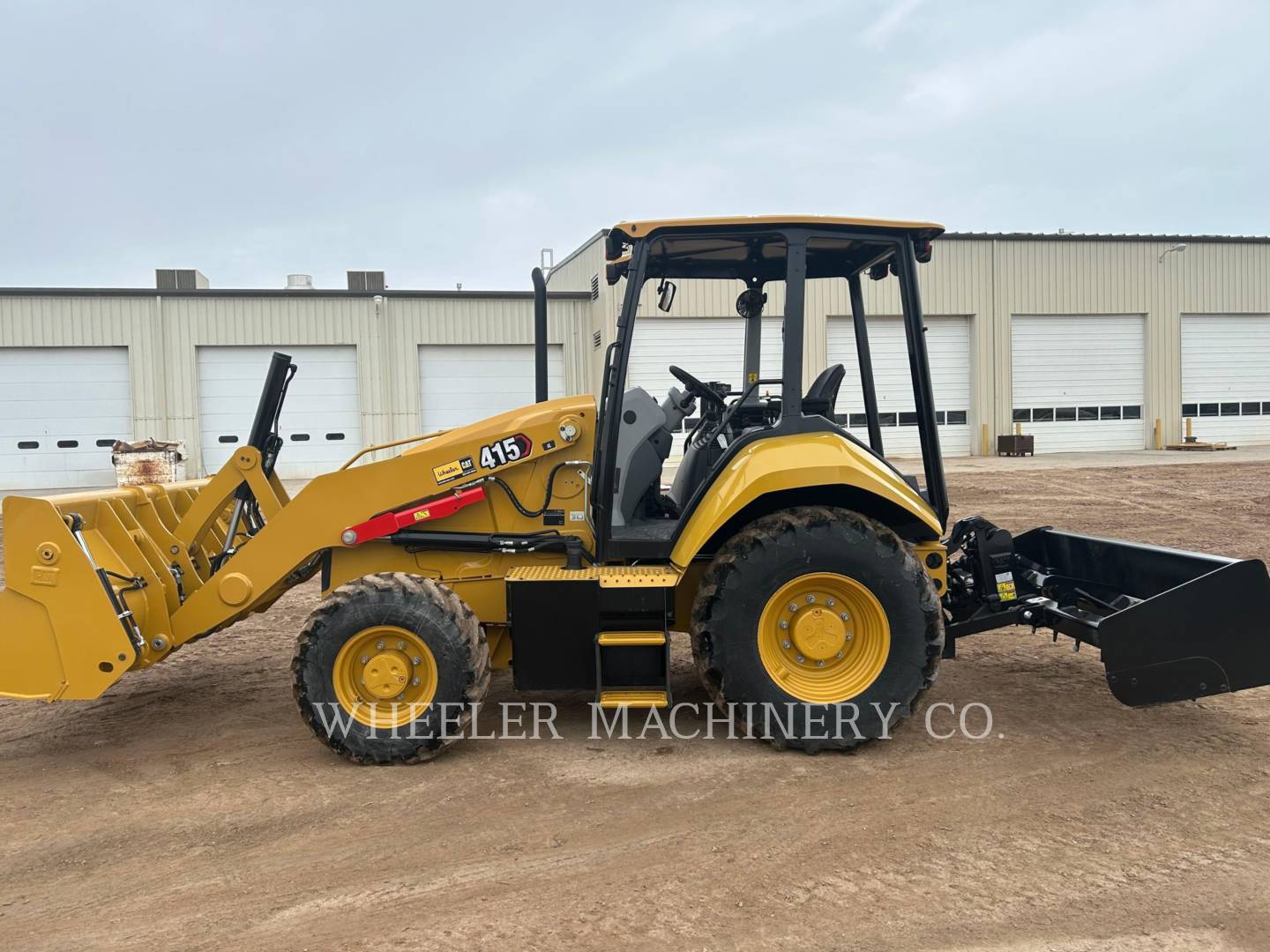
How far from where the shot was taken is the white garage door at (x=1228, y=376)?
26016mm

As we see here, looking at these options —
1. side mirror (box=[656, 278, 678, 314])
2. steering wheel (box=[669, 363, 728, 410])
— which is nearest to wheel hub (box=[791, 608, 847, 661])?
steering wheel (box=[669, 363, 728, 410])

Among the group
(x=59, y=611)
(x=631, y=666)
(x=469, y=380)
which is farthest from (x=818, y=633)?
(x=469, y=380)

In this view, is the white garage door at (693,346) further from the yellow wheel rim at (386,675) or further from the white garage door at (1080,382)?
the yellow wheel rim at (386,675)

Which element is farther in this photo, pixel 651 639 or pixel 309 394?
pixel 309 394

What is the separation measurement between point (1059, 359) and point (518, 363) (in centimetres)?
1531

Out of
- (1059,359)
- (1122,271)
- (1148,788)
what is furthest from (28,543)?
(1122,271)

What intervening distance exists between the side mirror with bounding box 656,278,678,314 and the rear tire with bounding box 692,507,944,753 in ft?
4.92

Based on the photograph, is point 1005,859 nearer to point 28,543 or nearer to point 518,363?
point 28,543

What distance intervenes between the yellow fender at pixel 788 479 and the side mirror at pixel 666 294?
3.59ft

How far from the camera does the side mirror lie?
16.8 ft

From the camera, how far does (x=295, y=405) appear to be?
74.2ft

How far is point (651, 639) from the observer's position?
4332 mm

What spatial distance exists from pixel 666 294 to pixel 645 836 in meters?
2.94

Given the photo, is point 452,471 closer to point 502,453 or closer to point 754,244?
point 502,453
